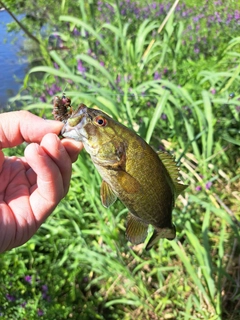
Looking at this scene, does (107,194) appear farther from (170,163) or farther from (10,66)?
(10,66)

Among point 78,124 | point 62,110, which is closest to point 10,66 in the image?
point 62,110

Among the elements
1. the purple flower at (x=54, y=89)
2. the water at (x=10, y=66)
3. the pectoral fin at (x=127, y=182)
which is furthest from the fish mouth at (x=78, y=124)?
the water at (x=10, y=66)

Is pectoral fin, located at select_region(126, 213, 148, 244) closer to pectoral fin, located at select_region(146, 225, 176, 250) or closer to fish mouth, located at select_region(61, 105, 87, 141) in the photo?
pectoral fin, located at select_region(146, 225, 176, 250)

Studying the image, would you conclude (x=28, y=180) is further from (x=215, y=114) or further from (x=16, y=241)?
(x=215, y=114)

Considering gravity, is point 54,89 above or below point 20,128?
below

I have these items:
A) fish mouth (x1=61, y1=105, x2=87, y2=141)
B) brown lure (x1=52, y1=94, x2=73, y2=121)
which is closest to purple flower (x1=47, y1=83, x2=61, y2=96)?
brown lure (x1=52, y1=94, x2=73, y2=121)

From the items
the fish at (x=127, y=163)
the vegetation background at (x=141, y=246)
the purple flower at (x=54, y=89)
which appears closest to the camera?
the fish at (x=127, y=163)

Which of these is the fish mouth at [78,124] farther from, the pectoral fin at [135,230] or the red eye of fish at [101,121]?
the pectoral fin at [135,230]

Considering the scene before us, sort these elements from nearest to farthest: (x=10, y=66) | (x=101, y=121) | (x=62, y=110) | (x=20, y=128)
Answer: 1. (x=101, y=121)
2. (x=62, y=110)
3. (x=20, y=128)
4. (x=10, y=66)
